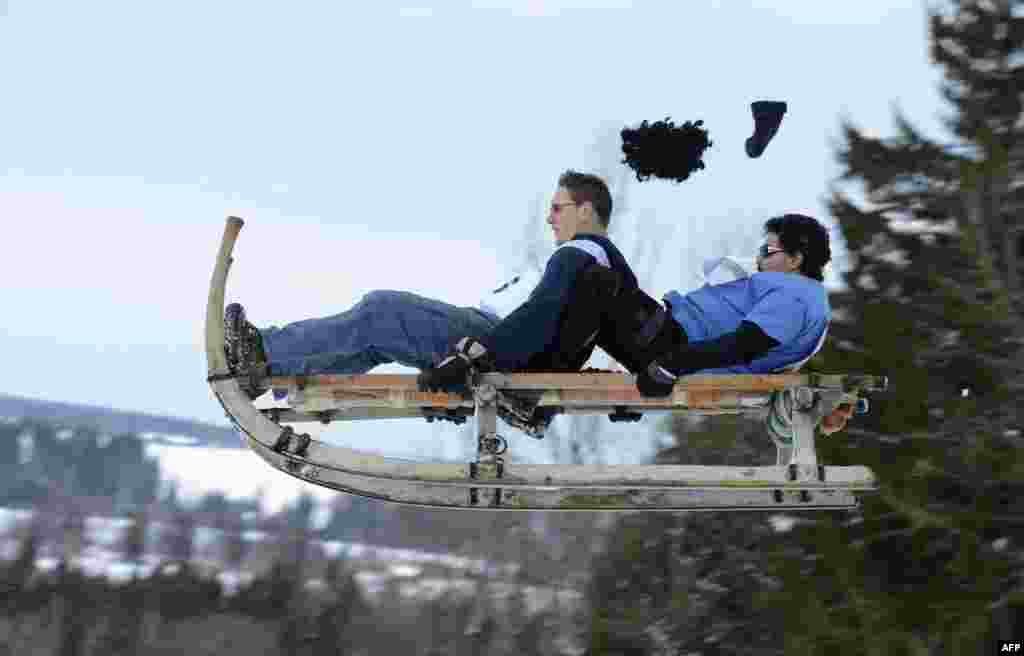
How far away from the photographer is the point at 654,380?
21.0ft

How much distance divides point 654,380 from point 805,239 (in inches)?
39.5

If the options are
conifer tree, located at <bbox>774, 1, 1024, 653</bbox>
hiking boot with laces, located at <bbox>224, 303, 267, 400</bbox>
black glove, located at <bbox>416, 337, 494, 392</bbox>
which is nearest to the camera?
black glove, located at <bbox>416, 337, 494, 392</bbox>

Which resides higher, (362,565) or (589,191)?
(589,191)

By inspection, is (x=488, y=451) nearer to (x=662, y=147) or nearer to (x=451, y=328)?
(x=451, y=328)

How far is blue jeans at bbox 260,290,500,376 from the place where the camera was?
6.51 meters

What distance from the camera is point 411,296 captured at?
655cm

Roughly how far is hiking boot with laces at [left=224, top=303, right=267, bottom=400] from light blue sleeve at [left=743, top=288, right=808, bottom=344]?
205cm

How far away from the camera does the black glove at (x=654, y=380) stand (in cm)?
641

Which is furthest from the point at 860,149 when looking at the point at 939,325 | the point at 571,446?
the point at 571,446

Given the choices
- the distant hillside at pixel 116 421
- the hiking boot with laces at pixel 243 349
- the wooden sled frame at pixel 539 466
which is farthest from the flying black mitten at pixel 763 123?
the distant hillside at pixel 116 421

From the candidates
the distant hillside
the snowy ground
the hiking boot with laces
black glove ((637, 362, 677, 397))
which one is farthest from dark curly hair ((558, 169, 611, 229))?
the distant hillside

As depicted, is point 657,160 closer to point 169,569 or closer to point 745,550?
point 745,550

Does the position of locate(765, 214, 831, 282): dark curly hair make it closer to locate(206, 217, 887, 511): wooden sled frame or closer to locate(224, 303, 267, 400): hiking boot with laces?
locate(206, 217, 887, 511): wooden sled frame

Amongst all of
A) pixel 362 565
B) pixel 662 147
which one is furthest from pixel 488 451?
pixel 362 565
